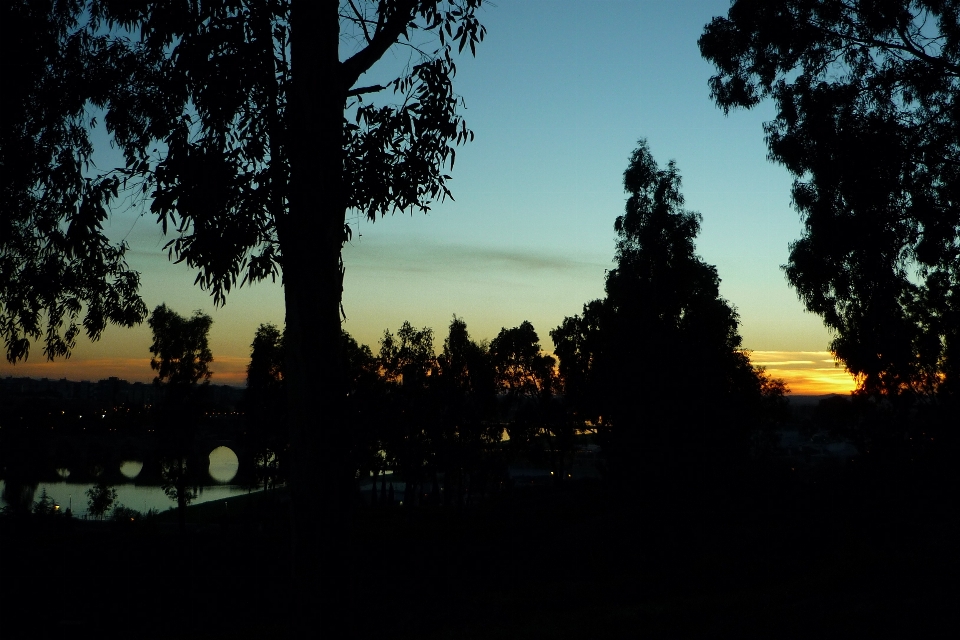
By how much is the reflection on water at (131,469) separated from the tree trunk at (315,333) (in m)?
93.9

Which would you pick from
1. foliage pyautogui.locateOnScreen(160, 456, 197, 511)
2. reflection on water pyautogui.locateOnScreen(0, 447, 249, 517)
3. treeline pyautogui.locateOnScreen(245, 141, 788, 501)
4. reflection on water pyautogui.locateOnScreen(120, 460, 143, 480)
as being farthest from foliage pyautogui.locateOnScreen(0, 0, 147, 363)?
reflection on water pyautogui.locateOnScreen(120, 460, 143, 480)

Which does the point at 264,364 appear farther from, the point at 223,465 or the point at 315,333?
the point at 223,465

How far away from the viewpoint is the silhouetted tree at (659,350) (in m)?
13.3

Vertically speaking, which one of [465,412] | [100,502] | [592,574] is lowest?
[100,502]

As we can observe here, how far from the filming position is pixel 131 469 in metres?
101

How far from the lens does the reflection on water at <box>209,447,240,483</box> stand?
347 feet

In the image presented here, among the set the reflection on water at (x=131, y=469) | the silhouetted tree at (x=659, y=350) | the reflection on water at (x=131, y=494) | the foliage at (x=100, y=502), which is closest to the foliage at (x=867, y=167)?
the silhouetted tree at (x=659, y=350)

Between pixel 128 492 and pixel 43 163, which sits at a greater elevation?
pixel 43 163

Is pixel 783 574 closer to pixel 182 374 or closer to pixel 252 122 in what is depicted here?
pixel 252 122

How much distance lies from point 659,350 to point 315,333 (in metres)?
8.71

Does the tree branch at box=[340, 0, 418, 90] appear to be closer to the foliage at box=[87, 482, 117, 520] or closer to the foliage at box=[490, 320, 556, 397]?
the foliage at box=[490, 320, 556, 397]

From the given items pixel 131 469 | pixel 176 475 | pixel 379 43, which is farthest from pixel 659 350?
pixel 131 469

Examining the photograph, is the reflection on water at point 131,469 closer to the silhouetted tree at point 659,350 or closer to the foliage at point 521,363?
the foliage at point 521,363

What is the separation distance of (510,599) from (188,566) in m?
13.5
